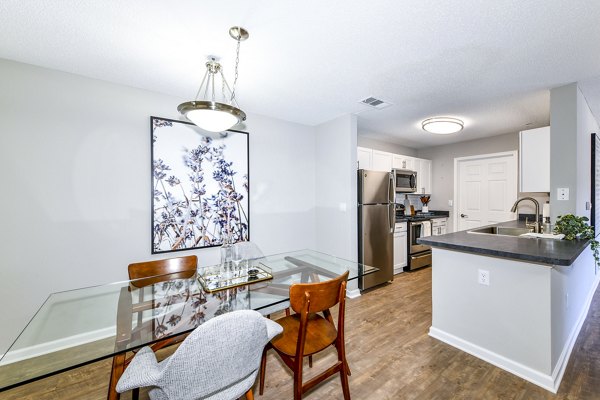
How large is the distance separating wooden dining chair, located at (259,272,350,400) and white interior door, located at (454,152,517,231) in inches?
174

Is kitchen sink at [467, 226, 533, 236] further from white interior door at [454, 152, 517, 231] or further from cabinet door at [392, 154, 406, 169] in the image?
cabinet door at [392, 154, 406, 169]

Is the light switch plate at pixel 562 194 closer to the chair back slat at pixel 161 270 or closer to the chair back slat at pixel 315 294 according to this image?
the chair back slat at pixel 315 294

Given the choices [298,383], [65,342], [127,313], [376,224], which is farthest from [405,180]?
[65,342]

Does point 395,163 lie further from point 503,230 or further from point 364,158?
point 503,230

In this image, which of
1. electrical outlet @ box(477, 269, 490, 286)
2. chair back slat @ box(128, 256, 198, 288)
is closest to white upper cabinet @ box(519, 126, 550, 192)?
electrical outlet @ box(477, 269, 490, 286)

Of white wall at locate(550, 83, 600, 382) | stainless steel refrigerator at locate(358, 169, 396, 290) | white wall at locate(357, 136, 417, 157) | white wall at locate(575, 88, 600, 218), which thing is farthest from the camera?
white wall at locate(357, 136, 417, 157)

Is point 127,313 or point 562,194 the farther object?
point 562,194

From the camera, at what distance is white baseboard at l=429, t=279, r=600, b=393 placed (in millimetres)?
1752

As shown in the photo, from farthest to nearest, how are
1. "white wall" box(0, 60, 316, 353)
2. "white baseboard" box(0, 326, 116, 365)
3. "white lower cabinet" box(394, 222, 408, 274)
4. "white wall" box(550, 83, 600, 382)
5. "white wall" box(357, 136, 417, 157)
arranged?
"white wall" box(357, 136, 417, 157)
"white lower cabinet" box(394, 222, 408, 274)
"white wall" box(550, 83, 600, 382)
"white wall" box(0, 60, 316, 353)
"white baseboard" box(0, 326, 116, 365)

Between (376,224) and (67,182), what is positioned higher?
(67,182)

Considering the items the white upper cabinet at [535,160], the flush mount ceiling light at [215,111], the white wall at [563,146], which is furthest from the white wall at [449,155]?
the flush mount ceiling light at [215,111]

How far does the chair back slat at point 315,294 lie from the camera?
4.47ft

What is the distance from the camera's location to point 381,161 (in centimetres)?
438

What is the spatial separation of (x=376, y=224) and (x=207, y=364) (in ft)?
9.95
